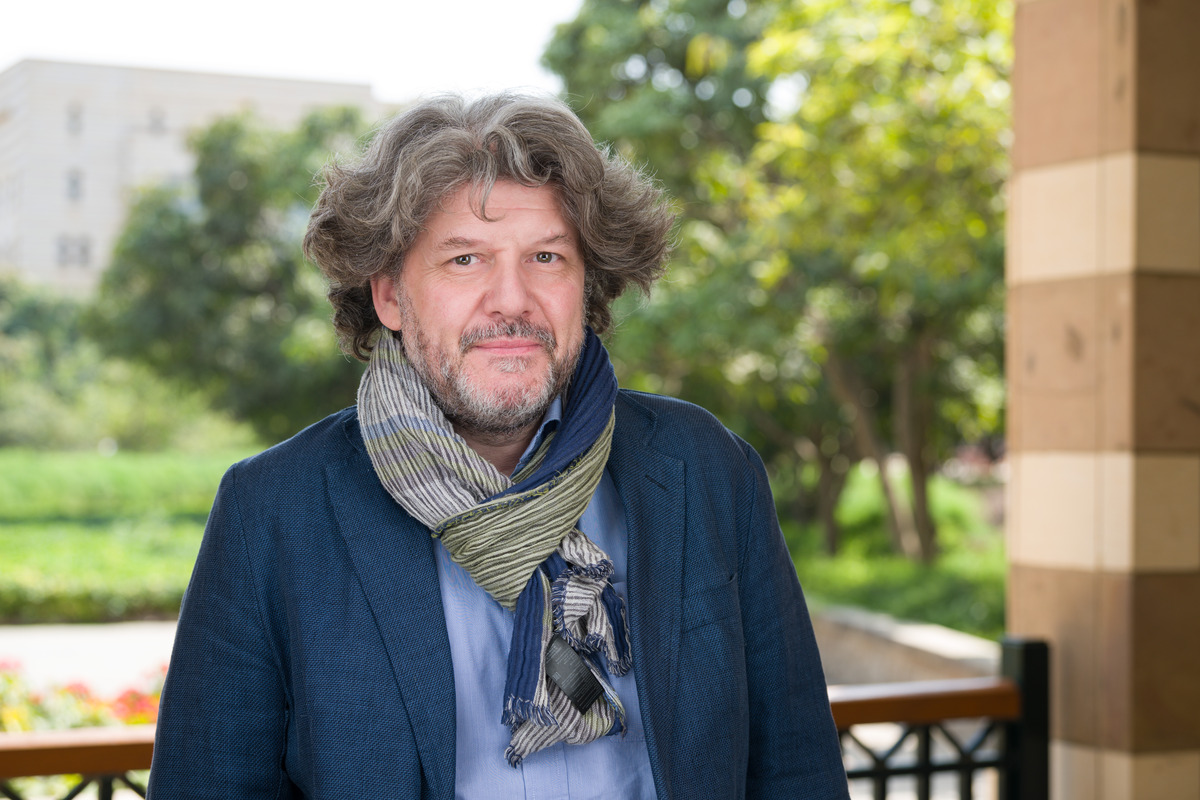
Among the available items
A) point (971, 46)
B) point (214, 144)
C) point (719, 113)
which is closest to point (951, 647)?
point (971, 46)

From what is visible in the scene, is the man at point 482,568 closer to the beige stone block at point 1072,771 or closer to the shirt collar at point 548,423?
the shirt collar at point 548,423

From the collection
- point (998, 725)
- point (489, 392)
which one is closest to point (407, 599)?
point (489, 392)

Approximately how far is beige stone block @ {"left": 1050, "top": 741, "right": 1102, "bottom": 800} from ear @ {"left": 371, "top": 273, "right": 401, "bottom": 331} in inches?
67.9

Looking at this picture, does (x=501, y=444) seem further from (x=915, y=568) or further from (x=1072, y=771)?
(x=915, y=568)

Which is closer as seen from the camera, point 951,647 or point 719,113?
point 951,647

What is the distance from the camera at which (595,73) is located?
11.0 m

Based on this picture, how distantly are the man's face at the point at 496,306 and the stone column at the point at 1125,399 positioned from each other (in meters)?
1.39

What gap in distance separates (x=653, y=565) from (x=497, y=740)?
0.92 ft

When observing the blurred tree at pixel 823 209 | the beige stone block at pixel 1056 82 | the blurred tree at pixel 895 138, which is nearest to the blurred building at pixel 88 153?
the blurred tree at pixel 823 209

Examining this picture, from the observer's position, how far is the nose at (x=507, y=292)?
1.39 m

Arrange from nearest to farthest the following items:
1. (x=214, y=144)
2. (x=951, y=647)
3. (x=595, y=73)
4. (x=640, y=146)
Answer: (x=951, y=647) → (x=640, y=146) → (x=595, y=73) → (x=214, y=144)

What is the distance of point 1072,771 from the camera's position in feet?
7.93

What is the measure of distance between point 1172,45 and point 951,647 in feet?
16.1

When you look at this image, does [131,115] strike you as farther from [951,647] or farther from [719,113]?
[951,647]
